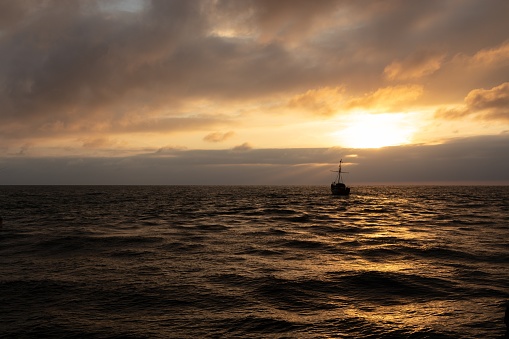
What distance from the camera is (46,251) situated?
86.9ft

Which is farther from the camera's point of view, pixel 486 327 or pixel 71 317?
pixel 71 317

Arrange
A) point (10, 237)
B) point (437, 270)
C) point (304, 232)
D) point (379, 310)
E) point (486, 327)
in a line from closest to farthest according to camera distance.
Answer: point (486, 327)
point (379, 310)
point (437, 270)
point (10, 237)
point (304, 232)

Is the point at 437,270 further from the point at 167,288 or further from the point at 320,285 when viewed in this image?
A: the point at 167,288

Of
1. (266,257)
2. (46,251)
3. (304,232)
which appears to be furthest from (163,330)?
(304,232)

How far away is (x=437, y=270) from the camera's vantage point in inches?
819

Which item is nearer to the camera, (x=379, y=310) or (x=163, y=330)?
(x=163, y=330)

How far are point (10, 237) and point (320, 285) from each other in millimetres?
28582

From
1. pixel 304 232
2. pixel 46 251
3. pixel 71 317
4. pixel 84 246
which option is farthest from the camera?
pixel 304 232

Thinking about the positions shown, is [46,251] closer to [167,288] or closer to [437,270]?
[167,288]

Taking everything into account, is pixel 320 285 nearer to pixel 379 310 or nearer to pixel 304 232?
pixel 379 310

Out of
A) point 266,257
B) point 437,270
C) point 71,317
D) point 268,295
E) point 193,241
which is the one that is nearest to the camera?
point 71,317

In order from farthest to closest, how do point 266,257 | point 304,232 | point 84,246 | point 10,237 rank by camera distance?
point 304,232, point 10,237, point 84,246, point 266,257

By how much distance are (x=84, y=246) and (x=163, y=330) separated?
18.9m

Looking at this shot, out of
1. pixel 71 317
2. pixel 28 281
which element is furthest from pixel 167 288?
pixel 28 281
